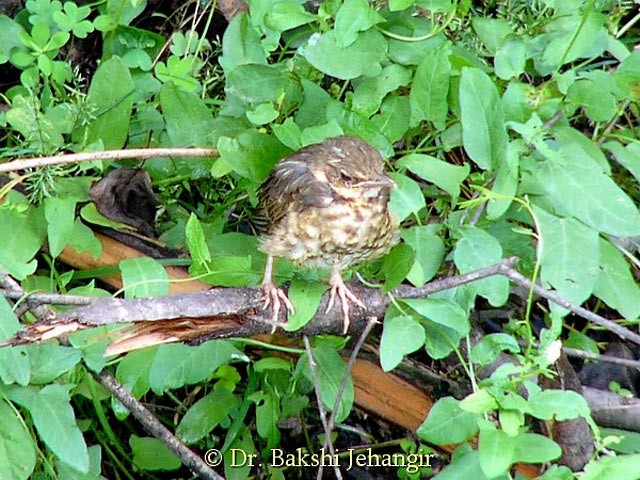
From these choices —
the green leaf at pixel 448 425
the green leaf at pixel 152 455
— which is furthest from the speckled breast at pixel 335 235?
the green leaf at pixel 152 455

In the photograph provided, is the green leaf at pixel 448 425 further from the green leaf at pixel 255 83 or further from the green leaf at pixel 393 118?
the green leaf at pixel 255 83

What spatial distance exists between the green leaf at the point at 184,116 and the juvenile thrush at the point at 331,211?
33 cm

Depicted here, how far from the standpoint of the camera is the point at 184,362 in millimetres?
3111

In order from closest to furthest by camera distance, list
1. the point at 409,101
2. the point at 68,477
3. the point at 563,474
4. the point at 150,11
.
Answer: the point at 563,474, the point at 68,477, the point at 409,101, the point at 150,11

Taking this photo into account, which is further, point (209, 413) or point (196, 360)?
point (209, 413)

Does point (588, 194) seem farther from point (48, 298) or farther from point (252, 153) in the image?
point (48, 298)

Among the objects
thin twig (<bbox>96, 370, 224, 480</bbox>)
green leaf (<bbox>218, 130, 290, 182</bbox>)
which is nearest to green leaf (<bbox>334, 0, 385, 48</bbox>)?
green leaf (<bbox>218, 130, 290, 182</bbox>)

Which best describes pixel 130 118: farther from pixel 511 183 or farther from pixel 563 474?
pixel 563 474

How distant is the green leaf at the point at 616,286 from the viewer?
2852 millimetres

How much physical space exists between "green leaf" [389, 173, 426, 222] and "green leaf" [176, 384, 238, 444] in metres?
0.95

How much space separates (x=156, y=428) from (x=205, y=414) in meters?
0.33

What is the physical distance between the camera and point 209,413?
345cm

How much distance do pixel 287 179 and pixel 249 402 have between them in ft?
2.67

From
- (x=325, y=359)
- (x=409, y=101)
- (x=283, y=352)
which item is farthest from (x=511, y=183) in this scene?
(x=283, y=352)
